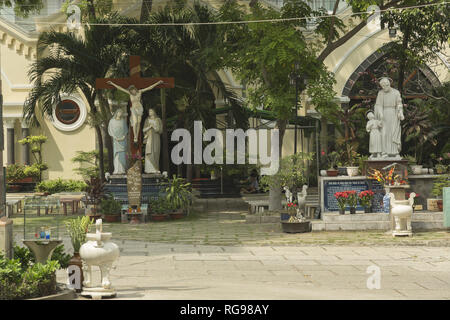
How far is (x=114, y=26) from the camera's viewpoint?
23.3 metres

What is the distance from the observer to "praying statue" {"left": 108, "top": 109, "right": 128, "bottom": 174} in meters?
23.4

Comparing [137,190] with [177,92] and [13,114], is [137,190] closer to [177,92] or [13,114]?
[177,92]

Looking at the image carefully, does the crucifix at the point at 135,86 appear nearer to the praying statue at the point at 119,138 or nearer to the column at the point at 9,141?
the praying statue at the point at 119,138

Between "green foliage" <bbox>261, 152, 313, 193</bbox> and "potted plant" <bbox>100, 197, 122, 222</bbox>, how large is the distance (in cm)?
414

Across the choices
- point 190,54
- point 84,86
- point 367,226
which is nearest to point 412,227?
point 367,226

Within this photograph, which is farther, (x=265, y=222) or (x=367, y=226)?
(x=265, y=222)

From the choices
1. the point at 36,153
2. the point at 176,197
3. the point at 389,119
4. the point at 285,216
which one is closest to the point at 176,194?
the point at 176,197

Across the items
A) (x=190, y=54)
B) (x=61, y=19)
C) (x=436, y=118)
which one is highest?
(x=61, y=19)

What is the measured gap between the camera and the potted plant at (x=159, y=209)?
70.7 ft

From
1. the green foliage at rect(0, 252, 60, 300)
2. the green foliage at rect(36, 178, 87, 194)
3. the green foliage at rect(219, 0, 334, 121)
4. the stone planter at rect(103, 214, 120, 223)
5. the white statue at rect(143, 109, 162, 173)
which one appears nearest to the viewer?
the green foliage at rect(0, 252, 60, 300)

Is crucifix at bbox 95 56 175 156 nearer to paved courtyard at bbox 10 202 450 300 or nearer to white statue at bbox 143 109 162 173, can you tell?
white statue at bbox 143 109 162 173

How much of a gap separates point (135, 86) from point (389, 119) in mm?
7228

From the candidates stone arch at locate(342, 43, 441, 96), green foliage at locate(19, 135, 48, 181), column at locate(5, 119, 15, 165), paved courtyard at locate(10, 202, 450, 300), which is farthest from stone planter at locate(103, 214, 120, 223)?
stone arch at locate(342, 43, 441, 96)

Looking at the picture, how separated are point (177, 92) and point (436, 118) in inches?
361
